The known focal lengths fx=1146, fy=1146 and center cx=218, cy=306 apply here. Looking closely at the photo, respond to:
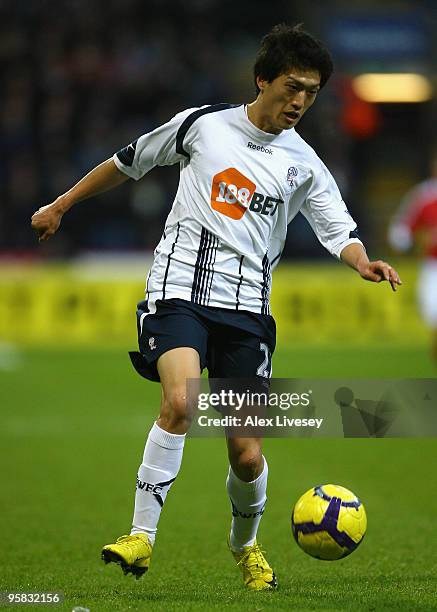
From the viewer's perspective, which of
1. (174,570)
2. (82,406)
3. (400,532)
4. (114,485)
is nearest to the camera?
(174,570)

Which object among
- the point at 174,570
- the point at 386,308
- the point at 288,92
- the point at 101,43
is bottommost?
the point at 174,570

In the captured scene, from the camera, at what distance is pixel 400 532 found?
6273mm

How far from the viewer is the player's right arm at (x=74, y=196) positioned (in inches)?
194

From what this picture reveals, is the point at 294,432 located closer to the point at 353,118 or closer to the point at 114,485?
the point at 114,485

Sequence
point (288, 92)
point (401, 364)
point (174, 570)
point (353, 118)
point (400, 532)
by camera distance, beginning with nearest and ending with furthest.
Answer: point (288, 92) → point (174, 570) → point (400, 532) → point (401, 364) → point (353, 118)

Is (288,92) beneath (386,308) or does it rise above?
beneath

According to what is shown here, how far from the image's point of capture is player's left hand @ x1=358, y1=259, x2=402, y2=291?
460cm

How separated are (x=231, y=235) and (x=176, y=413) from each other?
0.79m

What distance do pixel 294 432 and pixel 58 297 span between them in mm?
12563

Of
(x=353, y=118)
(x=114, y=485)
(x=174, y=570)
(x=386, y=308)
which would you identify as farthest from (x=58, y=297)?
(x=174, y=570)

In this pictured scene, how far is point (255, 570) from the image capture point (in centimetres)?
491

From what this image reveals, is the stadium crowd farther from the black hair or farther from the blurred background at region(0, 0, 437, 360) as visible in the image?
the black hair

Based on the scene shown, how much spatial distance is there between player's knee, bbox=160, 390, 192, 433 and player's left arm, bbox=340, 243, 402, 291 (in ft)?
Answer: 2.97

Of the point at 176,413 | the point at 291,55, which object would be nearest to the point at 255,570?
the point at 176,413
